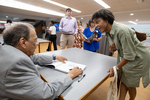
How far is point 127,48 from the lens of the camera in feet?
2.52

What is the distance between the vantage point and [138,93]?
1.53 meters

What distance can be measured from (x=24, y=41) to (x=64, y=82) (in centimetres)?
38

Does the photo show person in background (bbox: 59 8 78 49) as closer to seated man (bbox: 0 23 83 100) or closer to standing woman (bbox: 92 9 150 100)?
standing woman (bbox: 92 9 150 100)

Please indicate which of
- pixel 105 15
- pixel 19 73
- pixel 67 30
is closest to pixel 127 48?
pixel 105 15

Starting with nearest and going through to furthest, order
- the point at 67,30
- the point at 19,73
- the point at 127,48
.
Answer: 1. the point at 19,73
2. the point at 127,48
3. the point at 67,30

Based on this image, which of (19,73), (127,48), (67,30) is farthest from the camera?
(67,30)

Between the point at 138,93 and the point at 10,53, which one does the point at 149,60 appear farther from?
the point at 10,53

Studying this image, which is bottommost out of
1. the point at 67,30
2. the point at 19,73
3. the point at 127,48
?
the point at 19,73

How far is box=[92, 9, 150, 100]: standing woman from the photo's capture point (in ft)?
2.53

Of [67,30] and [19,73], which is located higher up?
[67,30]

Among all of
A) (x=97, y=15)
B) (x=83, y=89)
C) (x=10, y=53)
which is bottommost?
(x=83, y=89)

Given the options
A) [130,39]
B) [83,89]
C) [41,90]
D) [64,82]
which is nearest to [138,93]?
[130,39]

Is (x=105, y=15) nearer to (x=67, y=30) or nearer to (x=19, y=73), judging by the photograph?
(x=19, y=73)

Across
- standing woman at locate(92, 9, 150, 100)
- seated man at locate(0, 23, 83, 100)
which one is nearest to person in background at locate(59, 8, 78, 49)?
standing woman at locate(92, 9, 150, 100)
